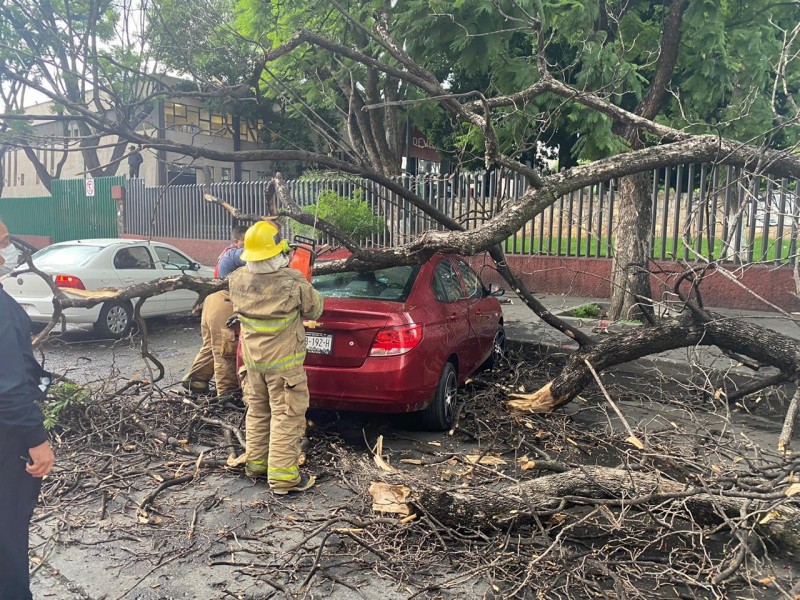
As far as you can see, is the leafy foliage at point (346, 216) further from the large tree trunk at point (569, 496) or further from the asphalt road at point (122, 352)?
the large tree trunk at point (569, 496)

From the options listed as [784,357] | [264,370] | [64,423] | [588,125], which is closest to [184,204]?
[588,125]

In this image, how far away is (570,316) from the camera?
10094mm

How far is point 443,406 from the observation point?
5324 mm

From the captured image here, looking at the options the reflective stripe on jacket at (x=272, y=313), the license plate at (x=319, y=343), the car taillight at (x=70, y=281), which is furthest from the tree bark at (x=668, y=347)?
the car taillight at (x=70, y=281)

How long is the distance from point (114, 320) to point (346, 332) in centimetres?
601

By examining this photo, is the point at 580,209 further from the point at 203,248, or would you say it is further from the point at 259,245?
the point at 203,248

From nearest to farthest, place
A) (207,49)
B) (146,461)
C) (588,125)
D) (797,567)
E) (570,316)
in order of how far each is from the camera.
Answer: (797,567) → (146,461) → (207,49) → (588,125) → (570,316)

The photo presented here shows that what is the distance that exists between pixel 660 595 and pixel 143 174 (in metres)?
30.4

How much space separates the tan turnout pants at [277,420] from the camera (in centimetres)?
418

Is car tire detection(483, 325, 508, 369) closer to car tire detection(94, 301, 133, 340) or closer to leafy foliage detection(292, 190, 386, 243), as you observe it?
leafy foliage detection(292, 190, 386, 243)

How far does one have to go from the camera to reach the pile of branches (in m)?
3.07

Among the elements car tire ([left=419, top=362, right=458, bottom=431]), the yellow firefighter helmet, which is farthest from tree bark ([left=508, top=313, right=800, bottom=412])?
the yellow firefighter helmet

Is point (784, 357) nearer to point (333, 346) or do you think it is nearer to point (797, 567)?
point (797, 567)

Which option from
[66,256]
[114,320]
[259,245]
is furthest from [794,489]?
[66,256]
